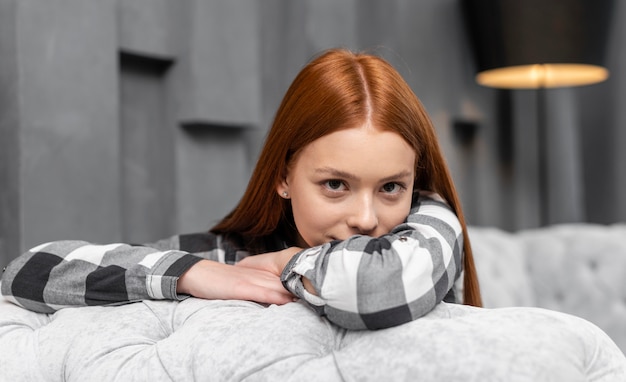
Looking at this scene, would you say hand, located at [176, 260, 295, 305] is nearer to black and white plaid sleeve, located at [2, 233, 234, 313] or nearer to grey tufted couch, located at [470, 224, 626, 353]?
black and white plaid sleeve, located at [2, 233, 234, 313]

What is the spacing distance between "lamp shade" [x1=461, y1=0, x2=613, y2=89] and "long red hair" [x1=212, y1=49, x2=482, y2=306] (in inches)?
72.1

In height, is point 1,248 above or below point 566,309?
above

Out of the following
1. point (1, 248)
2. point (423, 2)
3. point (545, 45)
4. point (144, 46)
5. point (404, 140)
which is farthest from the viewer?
point (423, 2)

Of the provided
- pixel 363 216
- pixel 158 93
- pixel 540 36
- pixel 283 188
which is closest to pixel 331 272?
pixel 363 216

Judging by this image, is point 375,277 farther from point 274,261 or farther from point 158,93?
point 158,93

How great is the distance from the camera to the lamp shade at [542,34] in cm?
283

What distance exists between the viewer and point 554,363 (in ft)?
2.32

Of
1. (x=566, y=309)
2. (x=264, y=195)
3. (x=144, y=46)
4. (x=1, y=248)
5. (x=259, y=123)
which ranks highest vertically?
(x=144, y=46)

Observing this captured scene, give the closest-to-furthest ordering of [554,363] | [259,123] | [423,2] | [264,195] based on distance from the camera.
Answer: [554,363], [264,195], [259,123], [423,2]

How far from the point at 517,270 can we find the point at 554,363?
168 centimetres

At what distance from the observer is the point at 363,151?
3.33 feet

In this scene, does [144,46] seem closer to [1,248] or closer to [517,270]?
[1,248]

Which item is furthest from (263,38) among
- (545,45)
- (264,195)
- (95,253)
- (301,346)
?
(301,346)

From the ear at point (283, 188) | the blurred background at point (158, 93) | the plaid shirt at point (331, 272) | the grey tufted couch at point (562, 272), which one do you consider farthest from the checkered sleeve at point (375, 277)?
the grey tufted couch at point (562, 272)
